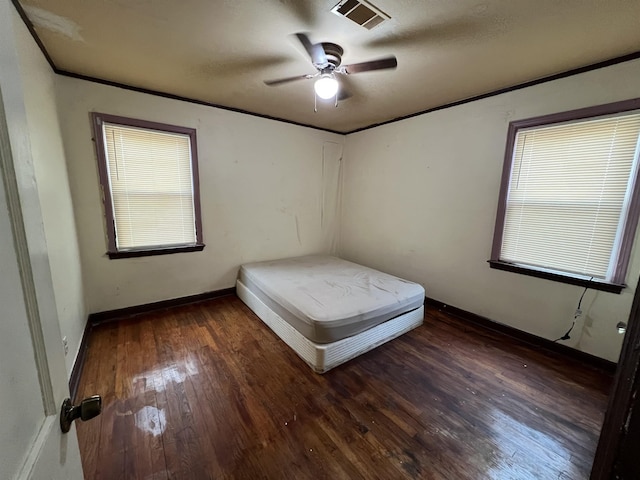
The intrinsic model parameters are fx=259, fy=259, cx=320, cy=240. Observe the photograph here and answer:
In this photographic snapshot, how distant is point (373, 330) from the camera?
2334 millimetres

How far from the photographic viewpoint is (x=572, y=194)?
220 centimetres

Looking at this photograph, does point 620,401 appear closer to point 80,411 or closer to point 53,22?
point 80,411

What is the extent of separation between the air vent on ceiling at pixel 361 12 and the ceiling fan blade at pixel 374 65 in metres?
0.21

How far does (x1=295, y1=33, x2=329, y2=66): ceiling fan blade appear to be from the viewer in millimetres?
1755

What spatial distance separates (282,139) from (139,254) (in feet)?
7.58

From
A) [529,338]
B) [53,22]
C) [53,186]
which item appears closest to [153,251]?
[53,186]

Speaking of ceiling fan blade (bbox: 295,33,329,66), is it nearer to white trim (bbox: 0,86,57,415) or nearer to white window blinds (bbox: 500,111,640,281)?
white trim (bbox: 0,86,57,415)

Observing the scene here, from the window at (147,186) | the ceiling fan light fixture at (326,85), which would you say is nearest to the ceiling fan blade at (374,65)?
the ceiling fan light fixture at (326,85)

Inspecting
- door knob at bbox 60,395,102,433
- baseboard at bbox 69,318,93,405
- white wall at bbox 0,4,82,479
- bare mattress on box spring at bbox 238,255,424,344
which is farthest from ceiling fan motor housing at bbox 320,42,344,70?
baseboard at bbox 69,318,93,405

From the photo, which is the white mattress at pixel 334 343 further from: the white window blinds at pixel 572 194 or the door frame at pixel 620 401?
the door frame at pixel 620 401

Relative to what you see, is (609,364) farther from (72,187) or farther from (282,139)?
(72,187)

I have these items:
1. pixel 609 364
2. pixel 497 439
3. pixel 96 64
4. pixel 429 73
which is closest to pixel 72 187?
pixel 96 64

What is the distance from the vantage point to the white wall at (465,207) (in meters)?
2.12

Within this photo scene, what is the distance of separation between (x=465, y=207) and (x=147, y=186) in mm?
3497
